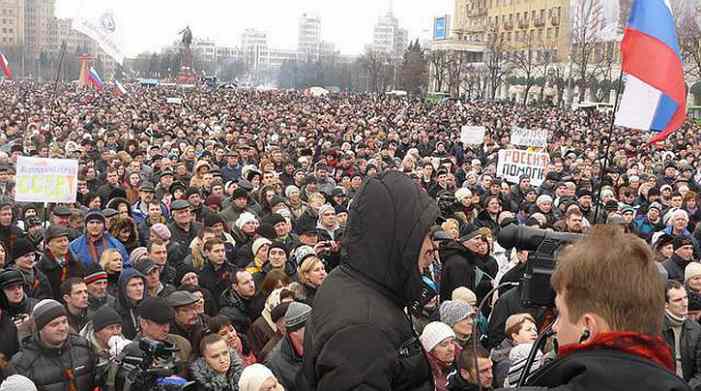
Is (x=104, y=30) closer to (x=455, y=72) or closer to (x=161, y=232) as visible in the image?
(x=161, y=232)

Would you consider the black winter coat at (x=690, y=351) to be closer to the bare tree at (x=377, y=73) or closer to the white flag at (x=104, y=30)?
the white flag at (x=104, y=30)

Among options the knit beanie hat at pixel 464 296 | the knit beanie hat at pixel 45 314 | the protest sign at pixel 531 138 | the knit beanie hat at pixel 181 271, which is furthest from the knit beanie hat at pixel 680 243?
the protest sign at pixel 531 138

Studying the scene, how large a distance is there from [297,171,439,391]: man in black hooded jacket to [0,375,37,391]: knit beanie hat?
2441 mm

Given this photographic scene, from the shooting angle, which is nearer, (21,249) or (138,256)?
(21,249)

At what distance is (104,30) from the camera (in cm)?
1744

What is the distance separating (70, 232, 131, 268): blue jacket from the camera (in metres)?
7.40

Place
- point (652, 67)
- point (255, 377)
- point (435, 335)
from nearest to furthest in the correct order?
1. point (255, 377)
2. point (435, 335)
3. point (652, 67)

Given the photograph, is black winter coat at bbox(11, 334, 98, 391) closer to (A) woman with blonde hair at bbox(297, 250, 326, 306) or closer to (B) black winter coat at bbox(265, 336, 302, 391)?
(B) black winter coat at bbox(265, 336, 302, 391)

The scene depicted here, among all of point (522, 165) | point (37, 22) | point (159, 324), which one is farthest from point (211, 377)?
point (37, 22)

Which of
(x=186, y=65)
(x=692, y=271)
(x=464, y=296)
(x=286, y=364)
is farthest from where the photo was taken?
(x=186, y=65)

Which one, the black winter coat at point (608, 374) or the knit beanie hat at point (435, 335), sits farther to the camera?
the knit beanie hat at point (435, 335)

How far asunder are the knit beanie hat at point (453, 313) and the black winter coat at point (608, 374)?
3.81m

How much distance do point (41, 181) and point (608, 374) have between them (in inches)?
348

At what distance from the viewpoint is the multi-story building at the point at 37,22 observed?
134 m
